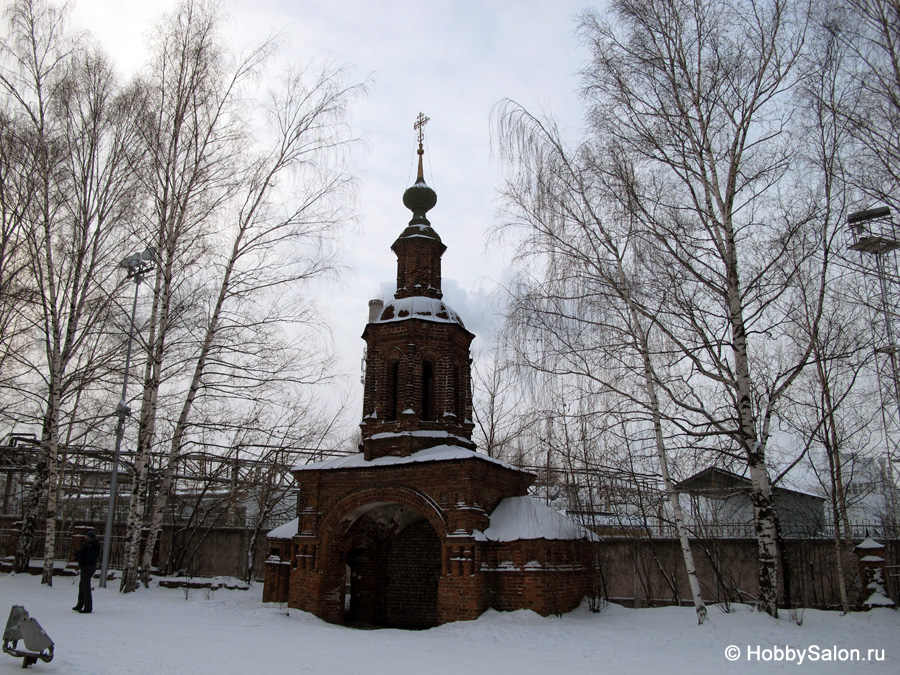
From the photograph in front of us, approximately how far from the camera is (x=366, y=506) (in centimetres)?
1419

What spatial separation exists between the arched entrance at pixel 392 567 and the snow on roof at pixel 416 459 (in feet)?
3.90

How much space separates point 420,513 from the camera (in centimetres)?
1350

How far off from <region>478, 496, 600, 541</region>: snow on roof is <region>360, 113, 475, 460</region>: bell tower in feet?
6.87

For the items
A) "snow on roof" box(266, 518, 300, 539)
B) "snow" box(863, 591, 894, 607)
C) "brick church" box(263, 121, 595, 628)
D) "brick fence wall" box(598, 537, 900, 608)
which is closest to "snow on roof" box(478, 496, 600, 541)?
"brick church" box(263, 121, 595, 628)

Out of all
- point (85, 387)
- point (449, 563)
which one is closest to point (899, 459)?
point (449, 563)

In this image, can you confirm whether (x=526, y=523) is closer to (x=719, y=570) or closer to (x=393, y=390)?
(x=393, y=390)

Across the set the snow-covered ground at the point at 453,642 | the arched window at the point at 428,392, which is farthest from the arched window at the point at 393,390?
the snow-covered ground at the point at 453,642

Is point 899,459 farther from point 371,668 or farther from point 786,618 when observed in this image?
point 371,668

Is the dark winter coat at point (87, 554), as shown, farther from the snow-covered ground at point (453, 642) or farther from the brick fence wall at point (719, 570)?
the brick fence wall at point (719, 570)

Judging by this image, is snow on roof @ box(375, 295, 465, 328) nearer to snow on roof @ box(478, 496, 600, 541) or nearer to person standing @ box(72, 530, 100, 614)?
snow on roof @ box(478, 496, 600, 541)

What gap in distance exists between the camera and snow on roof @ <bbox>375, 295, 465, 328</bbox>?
15.9m

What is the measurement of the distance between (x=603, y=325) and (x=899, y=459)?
5899 mm

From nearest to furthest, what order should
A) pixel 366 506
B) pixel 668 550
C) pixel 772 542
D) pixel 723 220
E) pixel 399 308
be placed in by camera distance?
pixel 772 542
pixel 723 220
pixel 366 506
pixel 399 308
pixel 668 550

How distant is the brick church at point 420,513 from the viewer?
504 inches
